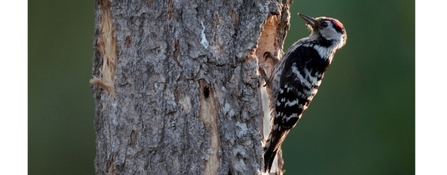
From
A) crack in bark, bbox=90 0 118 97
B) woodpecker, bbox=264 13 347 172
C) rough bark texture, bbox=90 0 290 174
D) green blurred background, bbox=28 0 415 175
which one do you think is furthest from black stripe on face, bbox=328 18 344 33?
green blurred background, bbox=28 0 415 175

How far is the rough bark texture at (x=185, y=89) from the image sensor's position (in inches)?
91.7

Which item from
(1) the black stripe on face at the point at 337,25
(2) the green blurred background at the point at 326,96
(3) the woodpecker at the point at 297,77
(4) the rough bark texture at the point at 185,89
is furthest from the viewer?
(2) the green blurred background at the point at 326,96

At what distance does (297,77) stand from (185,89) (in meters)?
1.01

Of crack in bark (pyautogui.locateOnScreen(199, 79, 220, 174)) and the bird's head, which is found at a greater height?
the bird's head

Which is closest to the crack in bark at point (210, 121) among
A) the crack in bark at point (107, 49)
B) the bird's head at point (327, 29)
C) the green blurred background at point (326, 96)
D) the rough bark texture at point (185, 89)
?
the rough bark texture at point (185, 89)

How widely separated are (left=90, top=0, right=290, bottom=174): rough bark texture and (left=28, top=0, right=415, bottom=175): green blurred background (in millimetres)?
2670

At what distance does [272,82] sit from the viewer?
2975mm

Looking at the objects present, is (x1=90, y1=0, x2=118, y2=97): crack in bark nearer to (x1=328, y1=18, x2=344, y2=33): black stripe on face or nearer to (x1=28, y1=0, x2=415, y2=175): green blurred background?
(x1=328, y1=18, x2=344, y2=33): black stripe on face

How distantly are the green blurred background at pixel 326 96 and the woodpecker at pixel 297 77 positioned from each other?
188cm

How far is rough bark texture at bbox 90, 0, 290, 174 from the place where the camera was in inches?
91.7

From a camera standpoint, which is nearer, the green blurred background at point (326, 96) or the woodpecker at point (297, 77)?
the woodpecker at point (297, 77)

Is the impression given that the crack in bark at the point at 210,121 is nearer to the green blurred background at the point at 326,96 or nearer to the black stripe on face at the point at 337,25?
the black stripe on face at the point at 337,25

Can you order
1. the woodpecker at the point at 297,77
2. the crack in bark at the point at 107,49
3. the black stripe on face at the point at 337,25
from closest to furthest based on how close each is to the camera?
1. the crack in bark at the point at 107,49
2. the woodpecker at the point at 297,77
3. the black stripe on face at the point at 337,25
